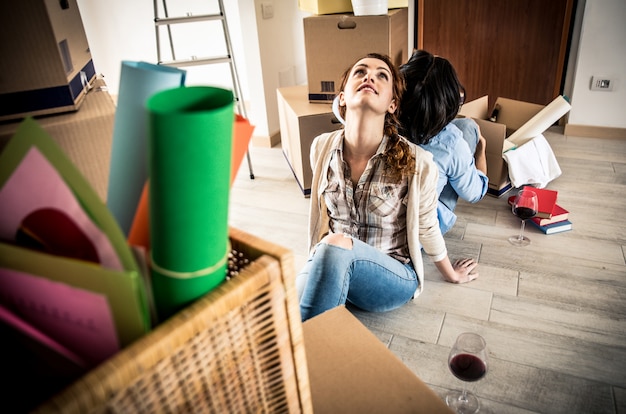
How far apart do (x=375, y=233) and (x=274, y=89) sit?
2130mm

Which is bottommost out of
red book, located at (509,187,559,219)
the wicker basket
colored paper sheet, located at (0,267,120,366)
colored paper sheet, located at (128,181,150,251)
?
red book, located at (509,187,559,219)

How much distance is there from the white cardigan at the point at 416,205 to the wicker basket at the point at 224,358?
1.16 m

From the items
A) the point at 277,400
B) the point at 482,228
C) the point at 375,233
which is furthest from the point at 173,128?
the point at 482,228

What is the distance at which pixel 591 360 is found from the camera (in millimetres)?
1605

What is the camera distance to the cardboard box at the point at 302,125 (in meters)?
2.57

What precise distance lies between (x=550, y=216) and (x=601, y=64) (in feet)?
4.64

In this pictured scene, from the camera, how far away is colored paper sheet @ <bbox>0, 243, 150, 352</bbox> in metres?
0.33

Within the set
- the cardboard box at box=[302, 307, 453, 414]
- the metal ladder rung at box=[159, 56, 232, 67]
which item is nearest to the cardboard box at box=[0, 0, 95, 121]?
the cardboard box at box=[302, 307, 453, 414]

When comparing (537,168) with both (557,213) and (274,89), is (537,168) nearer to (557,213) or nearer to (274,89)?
(557,213)

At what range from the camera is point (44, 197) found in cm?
36

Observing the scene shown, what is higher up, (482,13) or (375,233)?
(482,13)

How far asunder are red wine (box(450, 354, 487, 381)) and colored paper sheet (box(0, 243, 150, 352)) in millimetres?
1033

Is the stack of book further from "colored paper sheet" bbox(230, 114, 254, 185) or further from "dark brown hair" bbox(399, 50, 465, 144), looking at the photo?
"colored paper sheet" bbox(230, 114, 254, 185)

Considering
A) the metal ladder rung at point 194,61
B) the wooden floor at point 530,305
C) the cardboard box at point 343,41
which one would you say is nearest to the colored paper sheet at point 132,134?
the wooden floor at point 530,305
